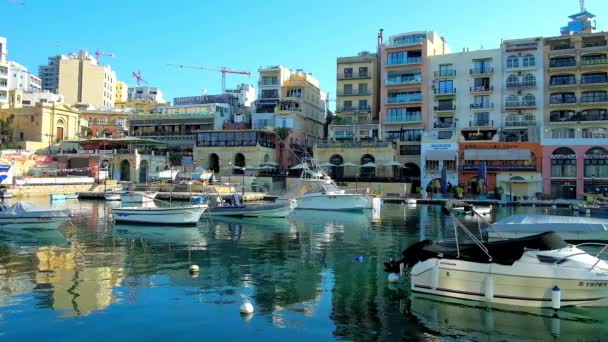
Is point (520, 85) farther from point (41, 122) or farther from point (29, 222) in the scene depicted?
point (41, 122)

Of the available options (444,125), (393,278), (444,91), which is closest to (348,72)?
(444,91)

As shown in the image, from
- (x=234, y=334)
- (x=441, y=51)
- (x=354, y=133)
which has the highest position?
(x=441, y=51)

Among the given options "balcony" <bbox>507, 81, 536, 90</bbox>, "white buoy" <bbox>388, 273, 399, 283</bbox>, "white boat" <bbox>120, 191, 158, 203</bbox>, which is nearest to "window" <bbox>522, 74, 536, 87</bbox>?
"balcony" <bbox>507, 81, 536, 90</bbox>

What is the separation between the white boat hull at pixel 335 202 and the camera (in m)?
48.9

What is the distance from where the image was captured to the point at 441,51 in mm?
82438

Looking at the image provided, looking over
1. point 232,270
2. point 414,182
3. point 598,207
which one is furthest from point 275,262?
point 414,182

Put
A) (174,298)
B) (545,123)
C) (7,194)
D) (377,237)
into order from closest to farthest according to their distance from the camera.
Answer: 1. (174,298)
2. (377,237)
3. (7,194)
4. (545,123)

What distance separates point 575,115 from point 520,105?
6889mm

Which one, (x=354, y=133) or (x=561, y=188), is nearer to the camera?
(x=561, y=188)

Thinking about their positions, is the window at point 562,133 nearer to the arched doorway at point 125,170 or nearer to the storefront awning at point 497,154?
the storefront awning at point 497,154

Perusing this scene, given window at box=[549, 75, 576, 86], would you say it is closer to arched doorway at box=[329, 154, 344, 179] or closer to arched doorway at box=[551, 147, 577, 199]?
arched doorway at box=[551, 147, 577, 199]

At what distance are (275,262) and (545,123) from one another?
58.6 metres

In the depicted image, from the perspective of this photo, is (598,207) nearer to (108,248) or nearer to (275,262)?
(275,262)

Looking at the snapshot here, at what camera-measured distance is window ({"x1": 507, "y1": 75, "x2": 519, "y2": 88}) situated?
69.8 meters
